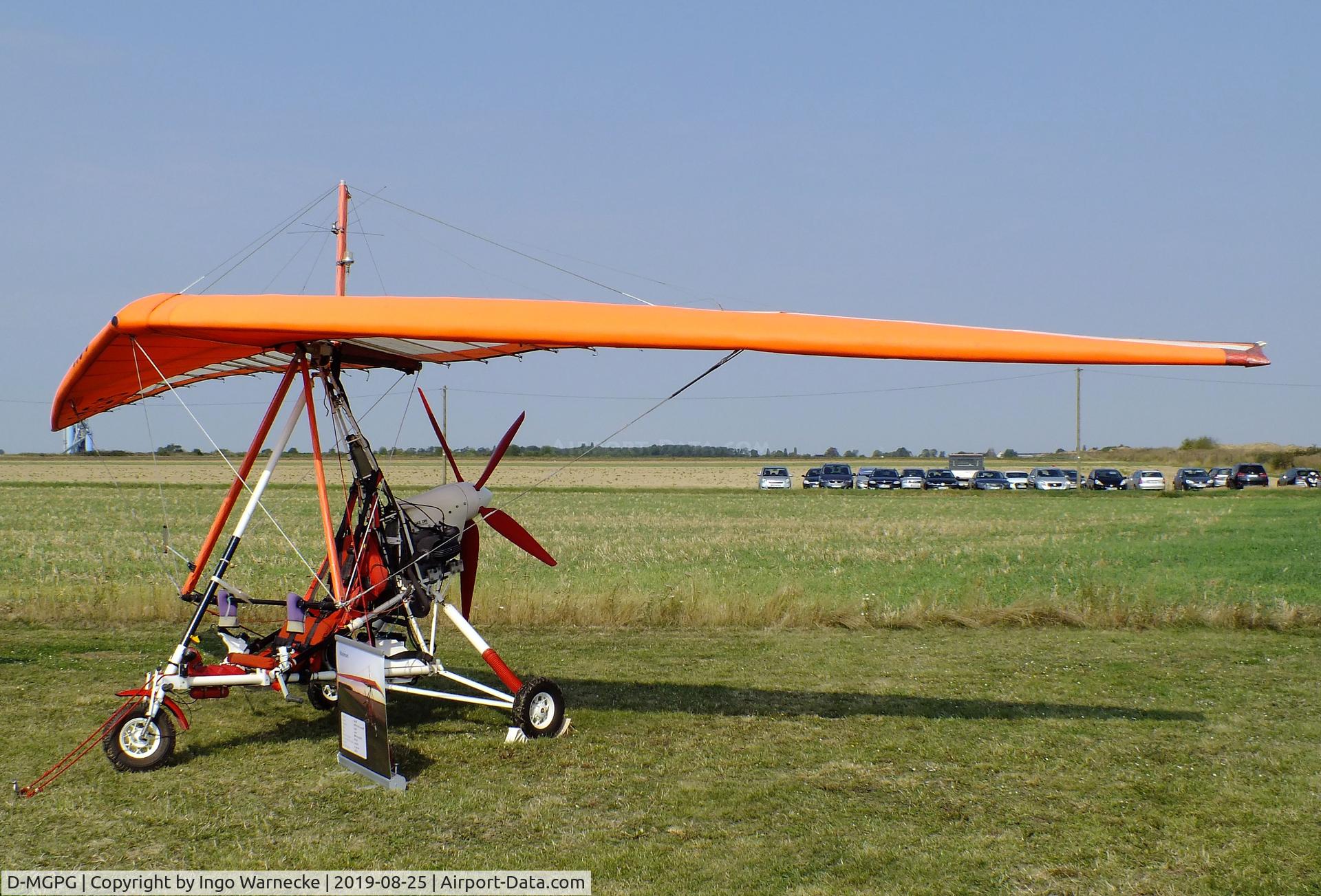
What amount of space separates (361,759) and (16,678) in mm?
4114

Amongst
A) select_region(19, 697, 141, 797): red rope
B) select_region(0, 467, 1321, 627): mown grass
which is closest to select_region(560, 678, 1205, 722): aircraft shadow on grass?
select_region(19, 697, 141, 797): red rope

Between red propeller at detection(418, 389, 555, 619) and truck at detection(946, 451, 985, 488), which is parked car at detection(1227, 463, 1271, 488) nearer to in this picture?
truck at detection(946, 451, 985, 488)

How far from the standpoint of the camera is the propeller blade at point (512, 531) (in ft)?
23.0

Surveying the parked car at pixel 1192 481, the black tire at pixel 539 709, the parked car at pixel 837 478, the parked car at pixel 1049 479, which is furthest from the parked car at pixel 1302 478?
the black tire at pixel 539 709

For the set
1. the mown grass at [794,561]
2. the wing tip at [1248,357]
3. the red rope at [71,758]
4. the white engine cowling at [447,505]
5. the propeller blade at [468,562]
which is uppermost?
the wing tip at [1248,357]

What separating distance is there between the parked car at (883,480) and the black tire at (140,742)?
49.0 metres

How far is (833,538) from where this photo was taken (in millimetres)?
24219

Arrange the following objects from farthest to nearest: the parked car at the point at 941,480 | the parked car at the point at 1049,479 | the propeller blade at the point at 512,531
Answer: the parked car at the point at 941,480, the parked car at the point at 1049,479, the propeller blade at the point at 512,531

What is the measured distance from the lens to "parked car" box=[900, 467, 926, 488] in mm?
53781

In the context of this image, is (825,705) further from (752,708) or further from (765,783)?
(765,783)

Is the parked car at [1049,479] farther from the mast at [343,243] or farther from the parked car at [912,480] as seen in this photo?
the mast at [343,243]

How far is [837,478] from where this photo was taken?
54562 mm

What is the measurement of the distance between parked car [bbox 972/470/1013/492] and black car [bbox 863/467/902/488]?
157 inches

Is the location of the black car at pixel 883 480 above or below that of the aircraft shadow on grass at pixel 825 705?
above
